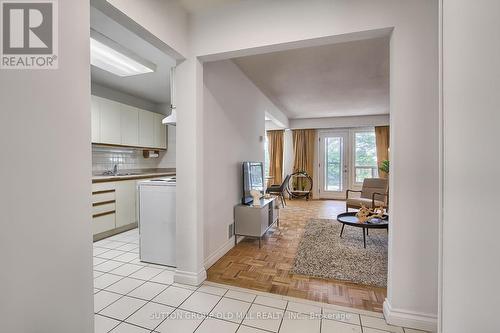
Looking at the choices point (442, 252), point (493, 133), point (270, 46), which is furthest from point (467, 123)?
point (270, 46)

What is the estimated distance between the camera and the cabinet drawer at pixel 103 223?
10.6ft

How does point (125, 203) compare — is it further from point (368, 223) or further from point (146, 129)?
point (368, 223)

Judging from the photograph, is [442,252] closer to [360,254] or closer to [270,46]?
[270,46]

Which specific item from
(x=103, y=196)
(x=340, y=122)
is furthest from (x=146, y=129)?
(x=340, y=122)

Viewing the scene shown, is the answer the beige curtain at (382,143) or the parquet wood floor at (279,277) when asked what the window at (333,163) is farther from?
the parquet wood floor at (279,277)

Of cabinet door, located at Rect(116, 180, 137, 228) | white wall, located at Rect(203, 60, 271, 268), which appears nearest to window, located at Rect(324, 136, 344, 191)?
white wall, located at Rect(203, 60, 271, 268)

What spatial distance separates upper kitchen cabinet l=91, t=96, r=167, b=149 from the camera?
363cm

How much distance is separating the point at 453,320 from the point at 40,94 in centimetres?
188

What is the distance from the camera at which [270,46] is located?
1.93 metres

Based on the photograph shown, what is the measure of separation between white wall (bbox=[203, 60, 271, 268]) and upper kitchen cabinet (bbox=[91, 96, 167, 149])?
2.13 metres

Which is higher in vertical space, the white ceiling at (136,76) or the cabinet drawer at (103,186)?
the white ceiling at (136,76)

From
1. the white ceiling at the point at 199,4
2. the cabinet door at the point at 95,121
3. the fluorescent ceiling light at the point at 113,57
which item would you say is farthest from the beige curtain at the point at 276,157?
the white ceiling at the point at 199,4

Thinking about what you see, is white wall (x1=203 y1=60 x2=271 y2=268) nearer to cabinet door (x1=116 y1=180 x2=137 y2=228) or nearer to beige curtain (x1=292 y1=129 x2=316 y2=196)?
cabinet door (x1=116 y1=180 x2=137 y2=228)

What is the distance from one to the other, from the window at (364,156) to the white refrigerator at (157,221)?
597cm
